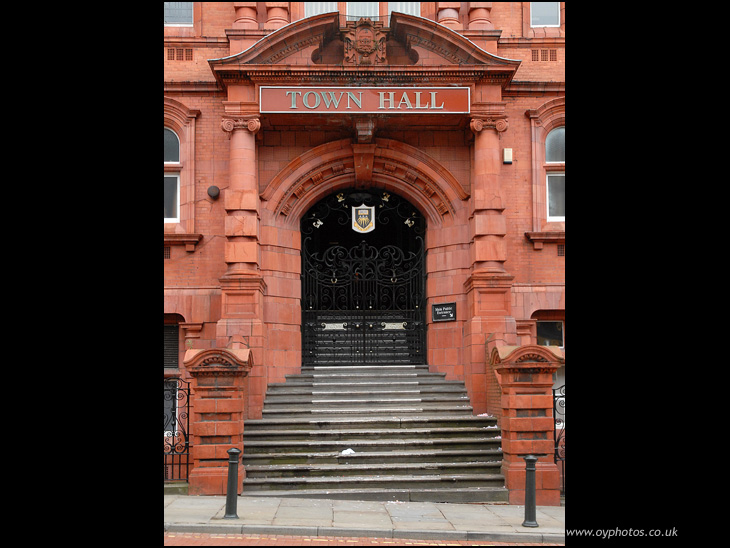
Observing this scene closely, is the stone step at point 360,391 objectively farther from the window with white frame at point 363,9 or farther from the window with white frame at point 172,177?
the window with white frame at point 363,9

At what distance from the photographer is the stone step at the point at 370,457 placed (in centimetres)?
1373

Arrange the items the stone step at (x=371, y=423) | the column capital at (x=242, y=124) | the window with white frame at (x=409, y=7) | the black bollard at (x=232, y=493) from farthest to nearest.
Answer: the window with white frame at (x=409, y=7) → the column capital at (x=242, y=124) → the stone step at (x=371, y=423) → the black bollard at (x=232, y=493)

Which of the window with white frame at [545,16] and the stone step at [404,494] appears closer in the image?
the stone step at [404,494]

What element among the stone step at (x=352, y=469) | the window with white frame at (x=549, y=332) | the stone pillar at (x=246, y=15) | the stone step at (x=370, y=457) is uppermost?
the stone pillar at (x=246, y=15)

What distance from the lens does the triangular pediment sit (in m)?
15.4

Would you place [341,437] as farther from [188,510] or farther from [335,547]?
[335,547]

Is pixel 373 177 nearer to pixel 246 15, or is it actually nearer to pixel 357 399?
pixel 246 15

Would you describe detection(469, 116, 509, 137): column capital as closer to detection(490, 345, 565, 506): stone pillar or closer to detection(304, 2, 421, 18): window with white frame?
detection(304, 2, 421, 18): window with white frame

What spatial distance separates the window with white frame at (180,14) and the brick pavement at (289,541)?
11141 millimetres

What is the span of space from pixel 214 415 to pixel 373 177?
243 inches

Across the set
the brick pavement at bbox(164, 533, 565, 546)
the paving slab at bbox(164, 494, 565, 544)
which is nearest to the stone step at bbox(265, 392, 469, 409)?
the paving slab at bbox(164, 494, 565, 544)

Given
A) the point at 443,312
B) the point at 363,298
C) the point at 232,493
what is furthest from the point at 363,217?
the point at 232,493

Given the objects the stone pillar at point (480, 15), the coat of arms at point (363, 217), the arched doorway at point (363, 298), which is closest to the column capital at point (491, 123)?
the stone pillar at point (480, 15)

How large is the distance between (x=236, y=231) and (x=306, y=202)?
6.23 feet
